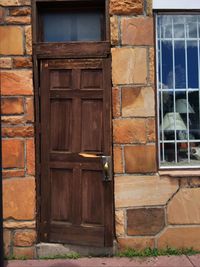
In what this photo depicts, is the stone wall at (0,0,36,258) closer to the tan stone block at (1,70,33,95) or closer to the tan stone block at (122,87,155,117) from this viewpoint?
the tan stone block at (1,70,33,95)

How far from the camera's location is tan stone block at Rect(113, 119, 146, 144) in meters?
4.79

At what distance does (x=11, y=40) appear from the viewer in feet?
15.7

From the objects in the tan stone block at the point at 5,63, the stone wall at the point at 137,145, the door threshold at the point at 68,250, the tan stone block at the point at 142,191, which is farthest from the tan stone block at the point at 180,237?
the tan stone block at the point at 5,63

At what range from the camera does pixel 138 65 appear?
15.8 ft

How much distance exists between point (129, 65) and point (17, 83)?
133cm

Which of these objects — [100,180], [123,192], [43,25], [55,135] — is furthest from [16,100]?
[123,192]

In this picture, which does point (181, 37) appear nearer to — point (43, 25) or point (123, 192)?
point (43, 25)

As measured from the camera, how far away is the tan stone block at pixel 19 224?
15.7 feet

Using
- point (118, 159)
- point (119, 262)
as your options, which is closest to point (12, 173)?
point (118, 159)

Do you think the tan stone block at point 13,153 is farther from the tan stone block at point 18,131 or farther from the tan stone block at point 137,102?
the tan stone block at point 137,102

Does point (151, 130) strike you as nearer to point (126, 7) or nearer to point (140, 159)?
point (140, 159)

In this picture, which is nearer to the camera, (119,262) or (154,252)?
(119,262)

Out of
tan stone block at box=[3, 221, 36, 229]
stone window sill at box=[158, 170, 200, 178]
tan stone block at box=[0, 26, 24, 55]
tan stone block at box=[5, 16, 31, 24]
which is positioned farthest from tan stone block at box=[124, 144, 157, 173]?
tan stone block at box=[5, 16, 31, 24]

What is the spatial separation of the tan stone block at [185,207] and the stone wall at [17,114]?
1637mm
